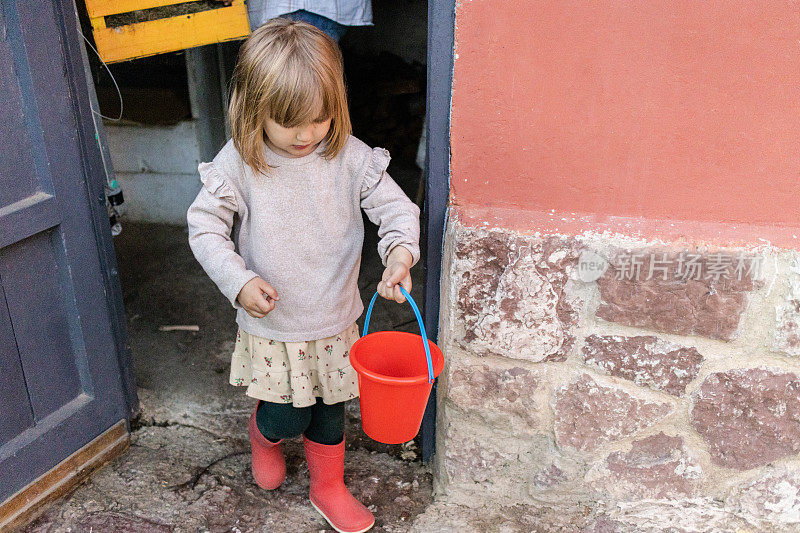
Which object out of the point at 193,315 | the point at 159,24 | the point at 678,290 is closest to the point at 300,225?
the point at 678,290

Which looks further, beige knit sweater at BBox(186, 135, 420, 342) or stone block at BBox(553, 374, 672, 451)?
stone block at BBox(553, 374, 672, 451)

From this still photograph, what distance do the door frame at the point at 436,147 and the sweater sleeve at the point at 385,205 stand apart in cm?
9

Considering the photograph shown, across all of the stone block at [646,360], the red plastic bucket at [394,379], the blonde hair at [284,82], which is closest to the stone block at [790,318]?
the stone block at [646,360]

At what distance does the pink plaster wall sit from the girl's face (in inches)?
12.7

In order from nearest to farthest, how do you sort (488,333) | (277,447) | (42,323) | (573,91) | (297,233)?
(573,91) < (297,233) < (488,333) < (42,323) < (277,447)

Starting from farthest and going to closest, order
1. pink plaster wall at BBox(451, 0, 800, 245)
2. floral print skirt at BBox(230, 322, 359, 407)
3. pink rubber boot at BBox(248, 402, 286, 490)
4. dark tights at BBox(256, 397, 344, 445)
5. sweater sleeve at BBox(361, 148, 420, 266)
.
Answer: pink rubber boot at BBox(248, 402, 286, 490) → dark tights at BBox(256, 397, 344, 445) → floral print skirt at BBox(230, 322, 359, 407) → sweater sleeve at BBox(361, 148, 420, 266) → pink plaster wall at BBox(451, 0, 800, 245)

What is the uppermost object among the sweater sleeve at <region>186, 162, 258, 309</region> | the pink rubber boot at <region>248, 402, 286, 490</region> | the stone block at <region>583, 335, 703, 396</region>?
the sweater sleeve at <region>186, 162, 258, 309</region>

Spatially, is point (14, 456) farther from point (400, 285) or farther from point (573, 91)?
point (573, 91)

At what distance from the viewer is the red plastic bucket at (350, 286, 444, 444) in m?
1.41

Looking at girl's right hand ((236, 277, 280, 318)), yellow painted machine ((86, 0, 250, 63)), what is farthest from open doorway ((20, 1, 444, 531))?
yellow painted machine ((86, 0, 250, 63))

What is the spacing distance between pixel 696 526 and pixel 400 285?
1.05m

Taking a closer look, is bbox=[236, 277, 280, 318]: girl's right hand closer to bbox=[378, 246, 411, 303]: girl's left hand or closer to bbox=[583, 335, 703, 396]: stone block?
bbox=[378, 246, 411, 303]: girl's left hand

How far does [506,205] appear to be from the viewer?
1.60 m

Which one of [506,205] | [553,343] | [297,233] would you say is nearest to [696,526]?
[553,343]
